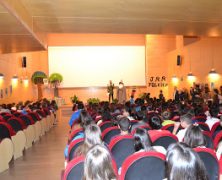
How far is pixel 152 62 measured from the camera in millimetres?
24062

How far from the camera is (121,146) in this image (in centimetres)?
401

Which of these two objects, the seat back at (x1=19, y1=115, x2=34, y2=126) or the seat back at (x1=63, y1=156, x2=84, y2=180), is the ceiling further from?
the seat back at (x1=63, y1=156, x2=84, y2=180)

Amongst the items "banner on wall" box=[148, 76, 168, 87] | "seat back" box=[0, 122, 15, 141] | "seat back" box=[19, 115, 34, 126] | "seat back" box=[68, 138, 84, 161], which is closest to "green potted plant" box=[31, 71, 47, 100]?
"banner on wall" box=[148, 76, 168, 87]

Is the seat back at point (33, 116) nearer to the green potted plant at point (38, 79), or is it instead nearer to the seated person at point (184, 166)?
the seated person at point (184, 166)

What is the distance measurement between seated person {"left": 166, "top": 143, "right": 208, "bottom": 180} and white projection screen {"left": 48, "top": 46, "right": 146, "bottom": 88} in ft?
72.2

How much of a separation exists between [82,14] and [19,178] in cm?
494

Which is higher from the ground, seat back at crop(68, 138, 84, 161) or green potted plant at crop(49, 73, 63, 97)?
green potted plant at crop(49, 73, 63, 97)

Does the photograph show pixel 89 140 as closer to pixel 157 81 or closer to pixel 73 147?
pixel 73 147

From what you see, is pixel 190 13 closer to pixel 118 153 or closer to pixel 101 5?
pixel 101 5

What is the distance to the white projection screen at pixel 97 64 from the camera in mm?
23672

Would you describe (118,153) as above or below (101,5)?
below

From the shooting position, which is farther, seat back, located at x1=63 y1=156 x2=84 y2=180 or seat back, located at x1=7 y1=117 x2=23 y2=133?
seat back, located at x1=7 y1=117 x2=23 y2=133

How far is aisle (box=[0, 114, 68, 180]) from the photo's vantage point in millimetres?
5734

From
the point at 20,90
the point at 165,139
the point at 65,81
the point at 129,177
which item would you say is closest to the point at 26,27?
the point at 165,139
